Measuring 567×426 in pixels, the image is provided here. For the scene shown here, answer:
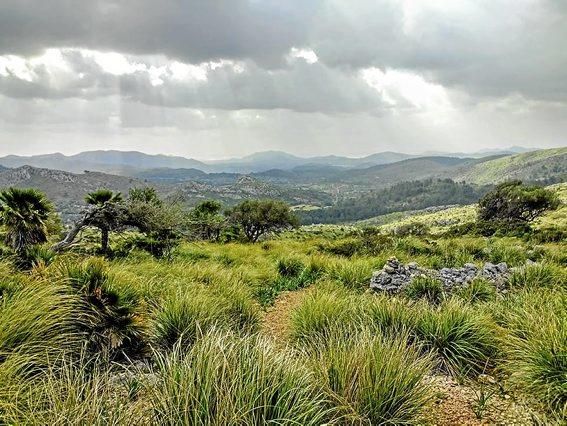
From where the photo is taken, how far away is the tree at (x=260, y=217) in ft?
149

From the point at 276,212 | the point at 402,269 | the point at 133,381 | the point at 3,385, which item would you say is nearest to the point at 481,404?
the point at 133,381

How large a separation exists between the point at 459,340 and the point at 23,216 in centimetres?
1306

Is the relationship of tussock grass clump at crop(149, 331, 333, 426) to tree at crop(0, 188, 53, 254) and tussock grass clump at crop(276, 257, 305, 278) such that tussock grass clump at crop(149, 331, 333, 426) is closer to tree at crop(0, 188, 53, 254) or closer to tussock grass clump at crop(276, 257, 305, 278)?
tussock grass clump at crop(276, 257, 305, 278)

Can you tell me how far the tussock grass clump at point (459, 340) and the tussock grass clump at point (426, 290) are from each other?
350 centimetres

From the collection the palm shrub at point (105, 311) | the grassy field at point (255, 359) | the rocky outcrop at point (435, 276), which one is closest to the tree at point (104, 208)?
the grassy field at point (255, 359)

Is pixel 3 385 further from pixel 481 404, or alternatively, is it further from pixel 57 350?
pixel 481 404

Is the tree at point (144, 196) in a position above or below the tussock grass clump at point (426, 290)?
above

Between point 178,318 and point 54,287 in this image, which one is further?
point 178,318

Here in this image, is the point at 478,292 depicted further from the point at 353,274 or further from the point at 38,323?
the point at 38,323

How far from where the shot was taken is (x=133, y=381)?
4.43 m

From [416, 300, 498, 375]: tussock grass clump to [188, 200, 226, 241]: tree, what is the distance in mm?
32421

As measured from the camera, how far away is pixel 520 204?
47.6 meters

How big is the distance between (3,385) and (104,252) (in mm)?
12914

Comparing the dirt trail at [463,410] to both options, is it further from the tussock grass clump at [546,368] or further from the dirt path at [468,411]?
the tussock grass clump at [546,368]
